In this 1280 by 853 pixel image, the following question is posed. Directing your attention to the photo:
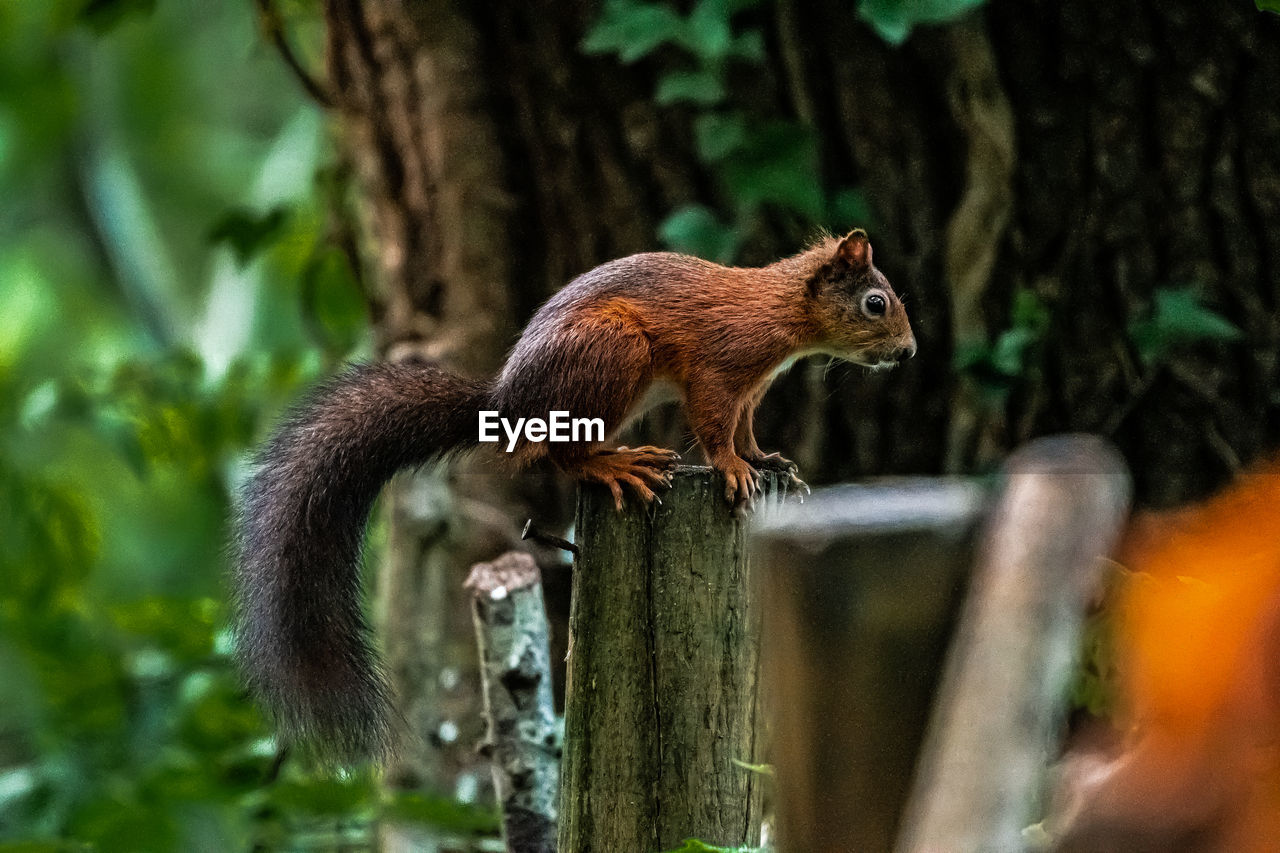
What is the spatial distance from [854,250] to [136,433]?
5.22 ft

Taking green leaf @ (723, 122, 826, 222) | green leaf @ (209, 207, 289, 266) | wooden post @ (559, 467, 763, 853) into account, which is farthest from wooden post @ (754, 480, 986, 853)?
green leaf @ (209, 207, 289, 266)

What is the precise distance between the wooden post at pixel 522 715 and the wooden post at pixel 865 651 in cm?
85

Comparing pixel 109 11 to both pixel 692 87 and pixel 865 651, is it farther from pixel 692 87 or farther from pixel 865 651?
pixel 865 651

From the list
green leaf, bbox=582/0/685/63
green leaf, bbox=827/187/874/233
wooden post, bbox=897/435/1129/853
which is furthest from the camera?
green leaf, bbox=827/187/874/233

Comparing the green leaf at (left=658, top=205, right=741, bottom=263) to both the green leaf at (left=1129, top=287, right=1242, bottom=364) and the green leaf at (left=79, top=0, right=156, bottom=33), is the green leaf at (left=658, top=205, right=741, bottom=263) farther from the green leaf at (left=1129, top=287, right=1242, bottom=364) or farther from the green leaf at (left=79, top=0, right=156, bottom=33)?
the green leaf at (left=79, top=0, right=156, bottom=33)

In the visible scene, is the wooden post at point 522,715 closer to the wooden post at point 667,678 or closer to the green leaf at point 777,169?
the wooden post at point 667,678

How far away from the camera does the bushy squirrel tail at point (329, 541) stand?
1.22m

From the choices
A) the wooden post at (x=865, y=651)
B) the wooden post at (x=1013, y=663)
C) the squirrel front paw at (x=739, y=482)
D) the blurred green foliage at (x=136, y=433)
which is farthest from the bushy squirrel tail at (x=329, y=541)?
the wooden post at (x=1013, y=663)

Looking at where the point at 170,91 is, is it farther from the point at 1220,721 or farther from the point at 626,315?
the point at 1220,721

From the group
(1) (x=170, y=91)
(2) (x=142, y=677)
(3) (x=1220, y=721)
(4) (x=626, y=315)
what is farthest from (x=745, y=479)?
(1) (x=170, y=91)

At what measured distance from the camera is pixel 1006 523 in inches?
19.9

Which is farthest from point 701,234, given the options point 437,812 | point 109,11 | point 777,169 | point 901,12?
point 109,11

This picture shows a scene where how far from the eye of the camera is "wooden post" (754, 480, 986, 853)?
528mm

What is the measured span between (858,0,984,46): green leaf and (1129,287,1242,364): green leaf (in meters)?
0.62
